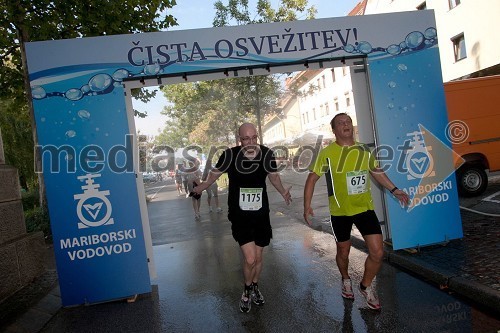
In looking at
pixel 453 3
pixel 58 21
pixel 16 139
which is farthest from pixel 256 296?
pixel 453 3

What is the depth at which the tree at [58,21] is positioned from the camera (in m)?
11.0

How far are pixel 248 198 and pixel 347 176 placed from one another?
107 centimetres

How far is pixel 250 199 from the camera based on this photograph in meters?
4.23

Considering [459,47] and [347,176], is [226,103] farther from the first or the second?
[459,47]

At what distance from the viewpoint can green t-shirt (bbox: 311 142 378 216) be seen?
403cm

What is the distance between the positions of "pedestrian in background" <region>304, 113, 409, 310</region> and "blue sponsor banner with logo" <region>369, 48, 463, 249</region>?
5.40ft

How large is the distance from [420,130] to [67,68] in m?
4.90

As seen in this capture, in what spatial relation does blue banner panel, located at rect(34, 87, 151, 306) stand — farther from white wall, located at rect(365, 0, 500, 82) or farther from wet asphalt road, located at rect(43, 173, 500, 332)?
white wall, located at rect(365, 0, 500, 82)

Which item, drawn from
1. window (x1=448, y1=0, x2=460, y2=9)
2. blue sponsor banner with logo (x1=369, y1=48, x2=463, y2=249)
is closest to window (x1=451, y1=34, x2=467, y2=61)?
window (x1=448, y1=0, x2=460, y2=9)

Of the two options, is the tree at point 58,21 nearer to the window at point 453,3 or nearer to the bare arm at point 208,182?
the bare arm at point 208,182

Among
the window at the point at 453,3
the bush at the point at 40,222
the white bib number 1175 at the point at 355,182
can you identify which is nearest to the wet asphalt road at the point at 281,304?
the white bib number 1175 at the point at 355,182

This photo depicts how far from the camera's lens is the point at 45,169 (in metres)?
4.80

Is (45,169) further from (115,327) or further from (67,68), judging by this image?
(115,327)

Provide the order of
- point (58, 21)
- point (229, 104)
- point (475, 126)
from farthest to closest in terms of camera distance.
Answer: point (229, 104) < point (58, 21) < point (475, 126)
